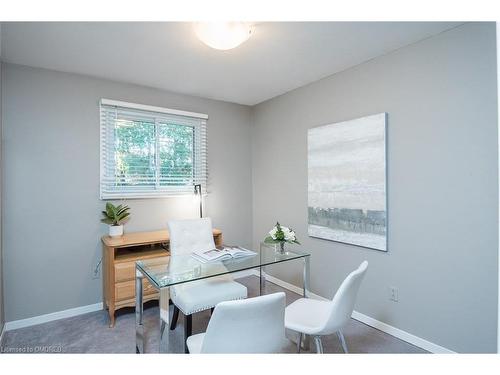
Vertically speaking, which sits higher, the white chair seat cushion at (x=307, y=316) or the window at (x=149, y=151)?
the window at (x=149, y=151)

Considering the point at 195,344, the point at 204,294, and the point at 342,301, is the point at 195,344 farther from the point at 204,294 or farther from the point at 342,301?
the point at 342,301

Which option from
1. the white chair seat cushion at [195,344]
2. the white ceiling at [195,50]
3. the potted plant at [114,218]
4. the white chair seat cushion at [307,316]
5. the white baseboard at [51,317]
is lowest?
the white baseboard at [51,317]

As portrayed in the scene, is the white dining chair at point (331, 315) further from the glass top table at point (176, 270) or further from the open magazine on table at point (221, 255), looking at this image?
the open magazine on table at point (221, 255)

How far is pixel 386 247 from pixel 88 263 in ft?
9.23

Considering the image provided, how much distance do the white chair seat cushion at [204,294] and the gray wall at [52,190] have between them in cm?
121

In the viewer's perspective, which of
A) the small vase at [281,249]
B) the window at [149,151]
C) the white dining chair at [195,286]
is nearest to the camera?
the white dining chair at [195,286]

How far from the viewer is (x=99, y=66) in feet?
8.03

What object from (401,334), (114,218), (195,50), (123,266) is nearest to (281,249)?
(401,334)

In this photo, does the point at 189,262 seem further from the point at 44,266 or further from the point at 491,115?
the point at 491,115

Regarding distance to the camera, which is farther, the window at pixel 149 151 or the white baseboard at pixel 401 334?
the window at pixel 149 151

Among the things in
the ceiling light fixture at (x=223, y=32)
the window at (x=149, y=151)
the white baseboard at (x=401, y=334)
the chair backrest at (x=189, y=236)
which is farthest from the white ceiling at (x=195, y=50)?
the white baseboard at (x=401, y=334)

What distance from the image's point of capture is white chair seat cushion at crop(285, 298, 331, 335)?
1518 mm

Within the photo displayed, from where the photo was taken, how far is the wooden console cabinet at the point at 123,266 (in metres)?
2.36

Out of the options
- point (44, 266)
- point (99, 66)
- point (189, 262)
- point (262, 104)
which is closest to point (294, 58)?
point (262, 104)
